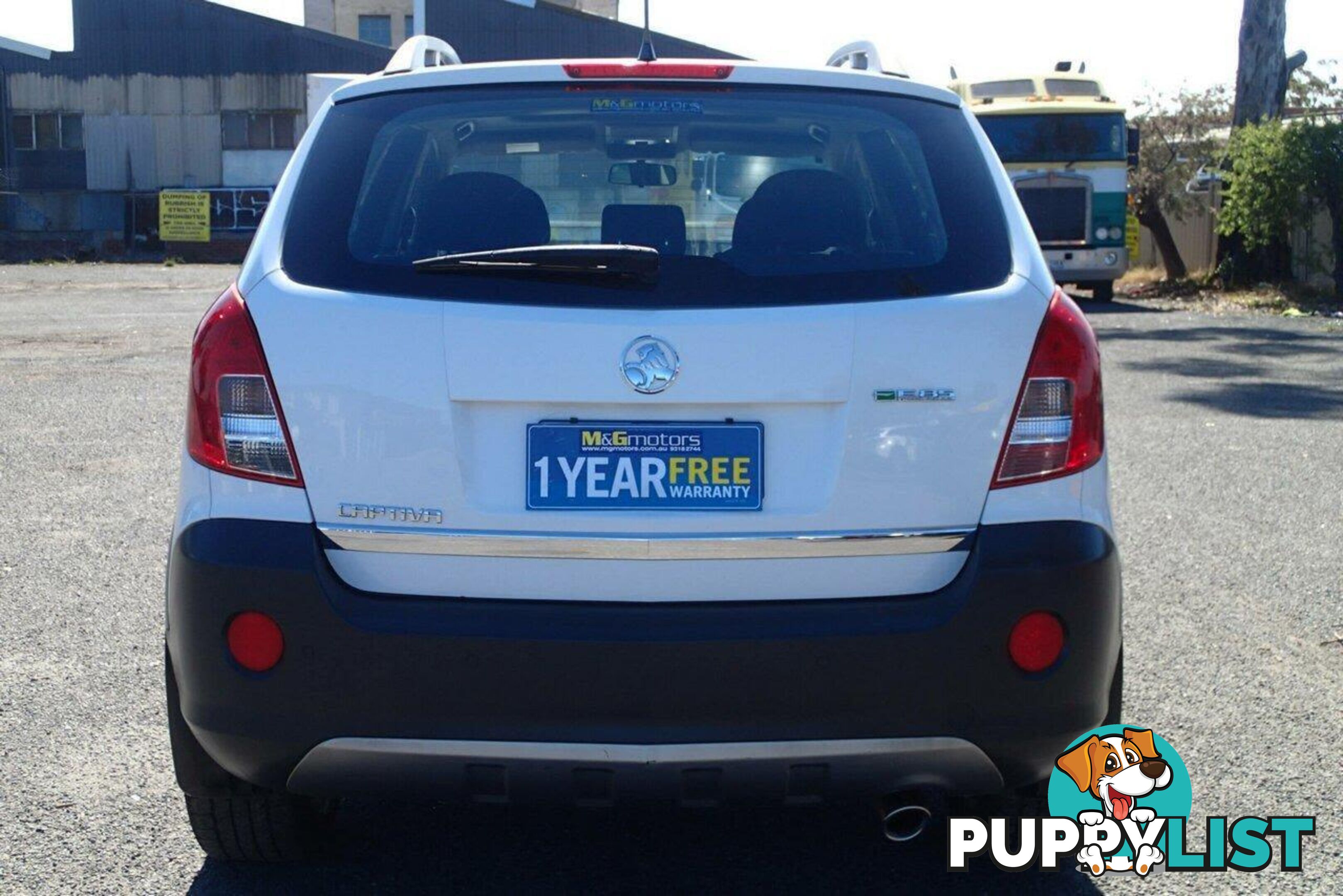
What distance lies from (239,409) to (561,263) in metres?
0.67

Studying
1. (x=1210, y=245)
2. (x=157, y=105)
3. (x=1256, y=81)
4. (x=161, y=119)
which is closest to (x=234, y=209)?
(x=161, y=119)

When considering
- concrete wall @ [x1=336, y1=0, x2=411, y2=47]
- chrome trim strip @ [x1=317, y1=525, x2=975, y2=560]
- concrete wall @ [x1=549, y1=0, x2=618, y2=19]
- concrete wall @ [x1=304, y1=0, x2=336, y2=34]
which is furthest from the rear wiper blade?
concrete wall @ [x1=549, y1=0, x2=618, y2=19]

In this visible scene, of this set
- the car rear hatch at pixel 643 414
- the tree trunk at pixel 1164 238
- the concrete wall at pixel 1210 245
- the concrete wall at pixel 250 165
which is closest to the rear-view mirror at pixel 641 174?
the car rear hatch at pixel 643 414

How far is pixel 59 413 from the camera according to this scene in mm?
11531

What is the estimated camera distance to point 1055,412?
3074 mm

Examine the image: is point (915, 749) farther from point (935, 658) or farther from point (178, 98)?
point (178, 98)

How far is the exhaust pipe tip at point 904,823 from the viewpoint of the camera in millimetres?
3488

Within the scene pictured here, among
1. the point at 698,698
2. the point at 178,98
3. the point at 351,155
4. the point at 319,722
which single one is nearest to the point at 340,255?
the point at 351,155

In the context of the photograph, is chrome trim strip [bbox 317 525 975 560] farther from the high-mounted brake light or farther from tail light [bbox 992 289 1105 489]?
the high-mounted brake light

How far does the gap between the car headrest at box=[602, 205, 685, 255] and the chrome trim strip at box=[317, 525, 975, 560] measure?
59 centimetres

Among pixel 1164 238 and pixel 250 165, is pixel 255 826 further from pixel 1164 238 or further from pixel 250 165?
pixel 250 165

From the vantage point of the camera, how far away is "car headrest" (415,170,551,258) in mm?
3193

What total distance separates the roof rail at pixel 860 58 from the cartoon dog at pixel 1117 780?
1541 mm

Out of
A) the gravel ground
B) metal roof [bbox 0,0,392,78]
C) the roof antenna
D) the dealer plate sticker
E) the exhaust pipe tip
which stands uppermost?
metal roof [bbox 0,0,392,78]
